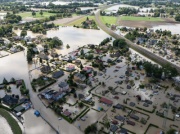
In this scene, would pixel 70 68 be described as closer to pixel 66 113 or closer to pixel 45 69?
Answer: pixel 45 69

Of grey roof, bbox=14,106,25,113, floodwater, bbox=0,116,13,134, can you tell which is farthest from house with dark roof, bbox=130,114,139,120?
floodwater, bbox=0,116,13,134

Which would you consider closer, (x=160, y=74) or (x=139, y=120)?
(x=139, y=120)

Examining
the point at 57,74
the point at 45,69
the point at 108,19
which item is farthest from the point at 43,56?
the point at 108,19

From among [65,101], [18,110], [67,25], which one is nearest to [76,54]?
[65,101]

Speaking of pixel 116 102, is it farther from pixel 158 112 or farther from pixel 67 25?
pixel 67 25

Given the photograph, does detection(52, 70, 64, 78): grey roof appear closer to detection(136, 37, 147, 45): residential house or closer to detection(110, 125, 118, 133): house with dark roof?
detection(110, 125, 118, 133): house with dark roof

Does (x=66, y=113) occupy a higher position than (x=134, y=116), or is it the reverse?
(x=66, y=113)
